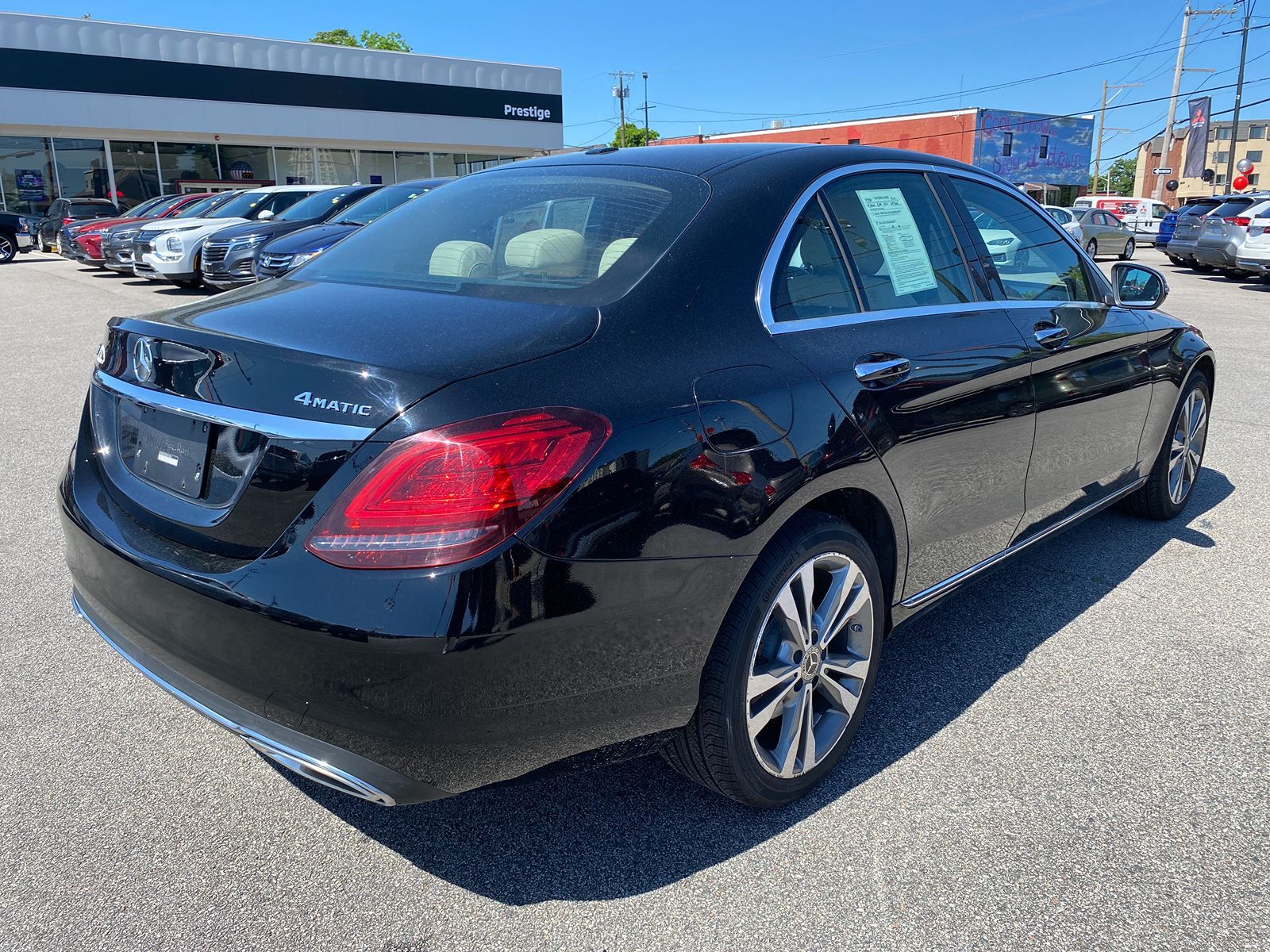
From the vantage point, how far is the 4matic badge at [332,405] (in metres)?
1.92

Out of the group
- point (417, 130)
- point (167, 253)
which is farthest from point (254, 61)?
point (167, 253)

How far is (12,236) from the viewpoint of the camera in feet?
79.8

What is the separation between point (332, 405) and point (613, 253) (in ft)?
2.85

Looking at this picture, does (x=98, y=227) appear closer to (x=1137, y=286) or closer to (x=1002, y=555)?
(x=1137, y=286)

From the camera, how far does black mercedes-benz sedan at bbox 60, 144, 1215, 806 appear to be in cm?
190

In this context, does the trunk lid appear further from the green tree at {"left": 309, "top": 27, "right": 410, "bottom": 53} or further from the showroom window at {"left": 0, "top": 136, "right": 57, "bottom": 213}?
the green tree at {"left": 309, "top": 27, "right": 410, "bottom": 53}

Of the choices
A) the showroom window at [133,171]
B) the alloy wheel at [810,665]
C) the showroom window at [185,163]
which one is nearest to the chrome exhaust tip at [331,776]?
the alloy wheel at [810,665]

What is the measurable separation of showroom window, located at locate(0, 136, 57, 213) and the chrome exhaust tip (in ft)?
118

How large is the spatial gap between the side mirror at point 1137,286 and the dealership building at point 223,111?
1352 inches

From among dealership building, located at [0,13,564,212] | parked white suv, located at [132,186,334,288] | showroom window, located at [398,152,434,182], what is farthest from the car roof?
showroom window, located at [398,152,434,182]

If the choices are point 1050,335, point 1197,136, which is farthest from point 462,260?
point 1197,136

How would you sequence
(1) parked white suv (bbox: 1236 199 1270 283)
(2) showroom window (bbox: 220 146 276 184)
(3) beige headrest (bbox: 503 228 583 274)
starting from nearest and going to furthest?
(3) beige headrest (bbox: 503 228 583 274) < (1) parked white suv (bbox: 1236 199 1270 283) < (2) showroom window (bbox: 220 146 276 184)

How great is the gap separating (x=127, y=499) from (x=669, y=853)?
159 centimetres

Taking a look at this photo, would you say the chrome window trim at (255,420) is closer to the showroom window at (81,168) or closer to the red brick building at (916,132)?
the showroom window at (81,168)
